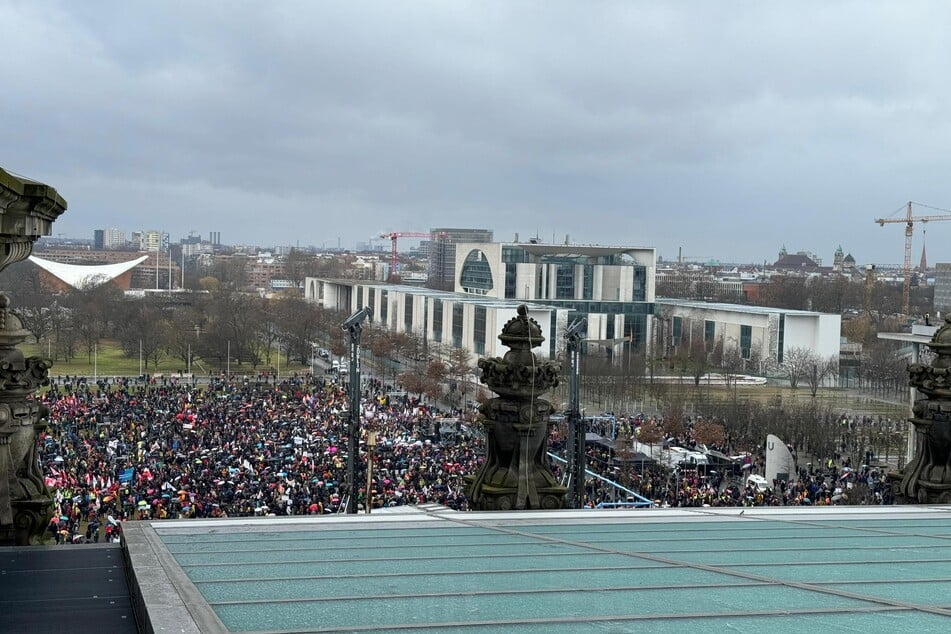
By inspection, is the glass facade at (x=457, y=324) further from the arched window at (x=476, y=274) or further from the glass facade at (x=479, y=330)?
the arched window at (x=476, y=274)

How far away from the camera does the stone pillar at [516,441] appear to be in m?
8.75

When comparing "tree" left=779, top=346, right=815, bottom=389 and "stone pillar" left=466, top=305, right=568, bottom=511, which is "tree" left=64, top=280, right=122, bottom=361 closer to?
"tree" left=779, top=346, right=815, bottom=389

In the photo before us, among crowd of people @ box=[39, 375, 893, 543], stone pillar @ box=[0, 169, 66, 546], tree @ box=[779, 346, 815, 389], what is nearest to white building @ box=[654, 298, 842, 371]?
tree @ box=[779, 346, 815, 389]

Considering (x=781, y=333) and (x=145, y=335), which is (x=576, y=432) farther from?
(x=145, y=335)

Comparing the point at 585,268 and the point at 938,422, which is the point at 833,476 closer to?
the point at 938,422

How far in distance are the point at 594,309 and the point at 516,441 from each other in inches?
2539

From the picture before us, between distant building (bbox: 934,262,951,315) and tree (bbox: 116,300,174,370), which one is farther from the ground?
distant building (bbox: 934,262,951,315)

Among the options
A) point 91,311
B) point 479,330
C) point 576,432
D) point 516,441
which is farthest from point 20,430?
point 91,311

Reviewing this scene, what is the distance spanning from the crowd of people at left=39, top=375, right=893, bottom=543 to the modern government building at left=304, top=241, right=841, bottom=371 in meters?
25.6

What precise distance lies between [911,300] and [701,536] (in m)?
158

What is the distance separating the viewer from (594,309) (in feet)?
239

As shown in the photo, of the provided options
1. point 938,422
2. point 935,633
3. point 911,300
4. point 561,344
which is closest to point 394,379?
point 561,344

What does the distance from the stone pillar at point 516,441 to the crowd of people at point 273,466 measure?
7.49m

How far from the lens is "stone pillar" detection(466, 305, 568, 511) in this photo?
8.75 m
